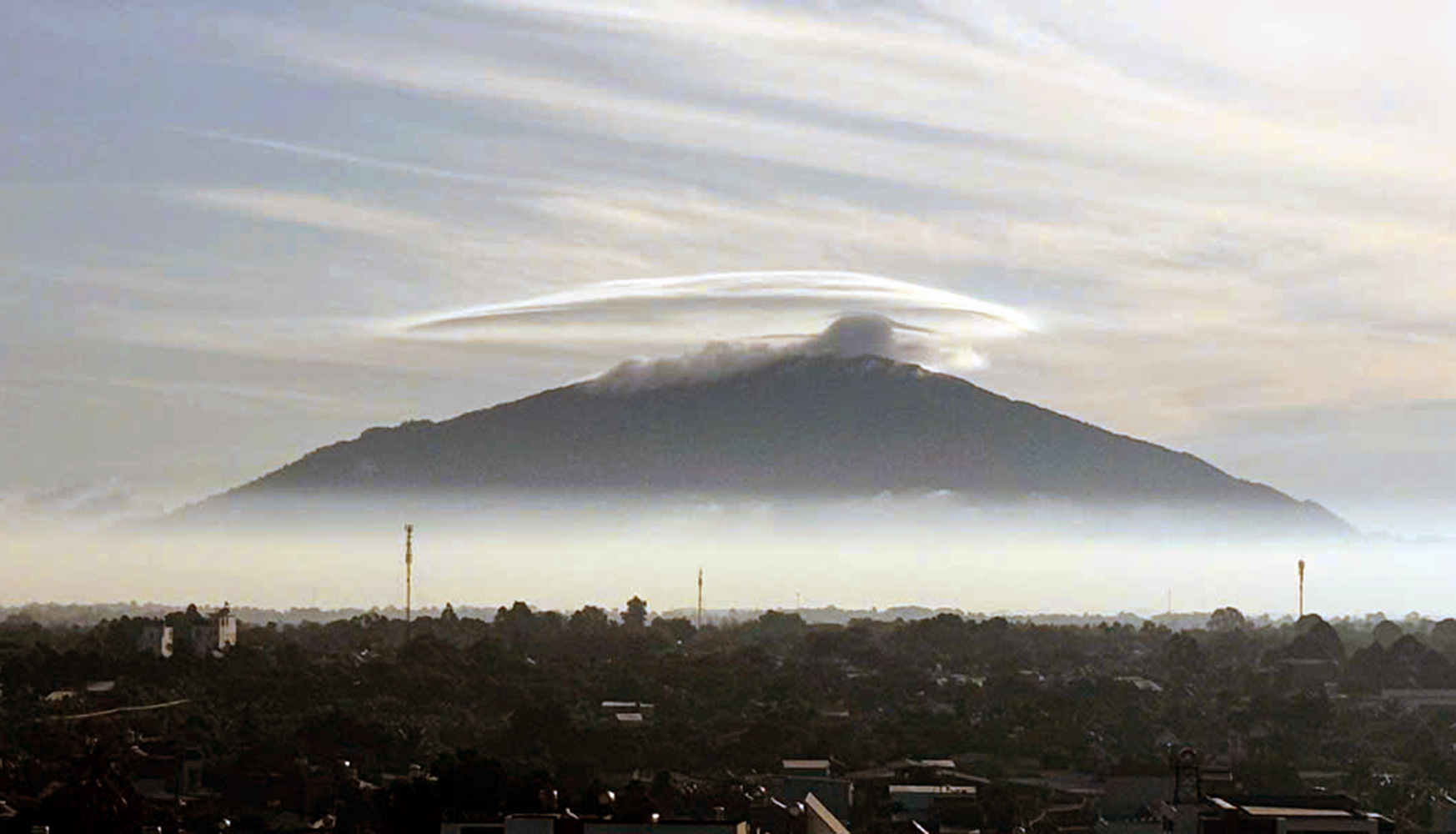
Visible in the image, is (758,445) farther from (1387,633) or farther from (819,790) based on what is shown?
(819,790)

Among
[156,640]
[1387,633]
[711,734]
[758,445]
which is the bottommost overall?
[711,734]

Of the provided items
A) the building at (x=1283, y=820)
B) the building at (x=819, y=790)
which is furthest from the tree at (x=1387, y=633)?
the building at (x=1283, y=820)

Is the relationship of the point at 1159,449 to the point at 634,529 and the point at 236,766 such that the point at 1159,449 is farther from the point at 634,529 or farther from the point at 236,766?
the point at 236,766

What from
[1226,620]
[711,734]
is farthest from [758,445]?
[711,734]

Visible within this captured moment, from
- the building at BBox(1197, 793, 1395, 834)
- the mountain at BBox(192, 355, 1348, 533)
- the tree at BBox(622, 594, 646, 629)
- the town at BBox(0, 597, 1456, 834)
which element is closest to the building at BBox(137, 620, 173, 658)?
the town at BBox(0, 597, 1456, 834)

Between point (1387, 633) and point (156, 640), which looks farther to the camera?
point (1387, 633)

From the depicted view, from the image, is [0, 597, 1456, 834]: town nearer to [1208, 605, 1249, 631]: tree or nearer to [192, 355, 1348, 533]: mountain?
[1208, 605, 1249, 631]: tree

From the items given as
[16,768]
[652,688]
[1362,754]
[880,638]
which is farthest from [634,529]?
[16,768]
